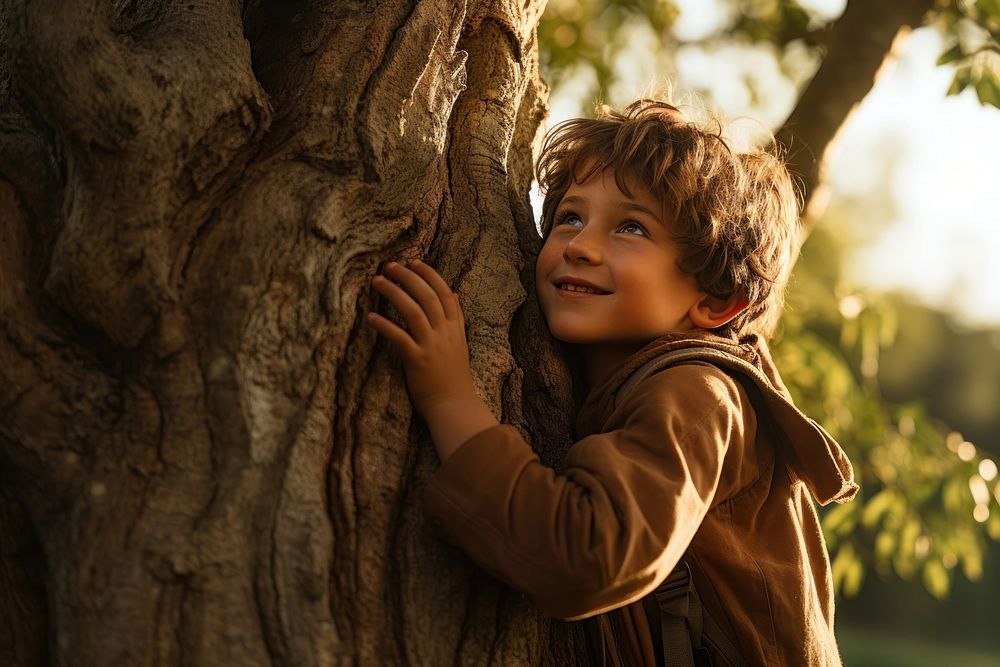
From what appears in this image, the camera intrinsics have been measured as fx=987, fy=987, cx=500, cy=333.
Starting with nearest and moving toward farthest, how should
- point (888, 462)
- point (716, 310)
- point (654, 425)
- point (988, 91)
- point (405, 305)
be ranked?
point (654, 425) → point (405, 305) → point (716, 310) → point (988, 91) → point (888, 462)

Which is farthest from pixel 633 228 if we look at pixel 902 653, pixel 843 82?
pixel 902 653

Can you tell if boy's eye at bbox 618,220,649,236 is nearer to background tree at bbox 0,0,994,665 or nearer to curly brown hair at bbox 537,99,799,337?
curly brown hair at bbox 537,99,799,337

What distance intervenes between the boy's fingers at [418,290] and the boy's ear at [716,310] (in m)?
0.68

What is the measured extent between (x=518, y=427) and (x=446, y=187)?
0.55m

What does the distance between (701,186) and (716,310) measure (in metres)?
0.30

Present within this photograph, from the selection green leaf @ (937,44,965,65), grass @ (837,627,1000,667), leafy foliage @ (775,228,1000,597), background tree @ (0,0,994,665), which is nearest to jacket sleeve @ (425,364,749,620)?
background tree @ (0,0,994,665)

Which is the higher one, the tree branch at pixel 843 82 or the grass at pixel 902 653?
the tree branch at pixel 843 82

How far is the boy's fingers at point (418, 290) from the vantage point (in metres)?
1.95

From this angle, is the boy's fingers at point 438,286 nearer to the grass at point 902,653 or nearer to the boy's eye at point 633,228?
the boy's eye at point 633,228

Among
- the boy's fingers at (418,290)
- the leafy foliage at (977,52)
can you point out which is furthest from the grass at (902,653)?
the boy's fingers at (418,290)

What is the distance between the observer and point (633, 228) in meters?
2.26

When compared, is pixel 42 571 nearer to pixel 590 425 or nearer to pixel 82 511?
pixel 82 511

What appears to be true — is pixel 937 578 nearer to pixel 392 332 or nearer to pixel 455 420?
pixel 455 420

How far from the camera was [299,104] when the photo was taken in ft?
6.48
